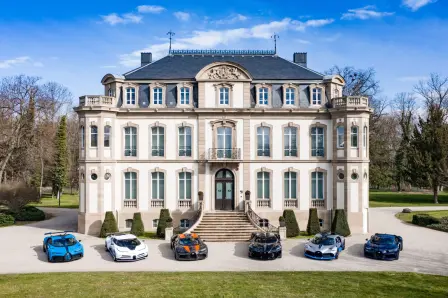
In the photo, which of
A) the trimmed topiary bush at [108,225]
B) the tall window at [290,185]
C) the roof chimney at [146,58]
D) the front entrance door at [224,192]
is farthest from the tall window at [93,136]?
the tall window at [290,185]

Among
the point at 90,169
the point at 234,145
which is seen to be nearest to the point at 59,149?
the point at 90,169

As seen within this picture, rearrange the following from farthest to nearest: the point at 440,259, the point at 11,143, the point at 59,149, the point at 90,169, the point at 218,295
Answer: the point at 59,149 → the point at 11,143 → the point at 90,169 → the point at 440,259 → the point at 218,295

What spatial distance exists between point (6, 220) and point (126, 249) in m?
18.6

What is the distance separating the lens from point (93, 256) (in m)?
23.0

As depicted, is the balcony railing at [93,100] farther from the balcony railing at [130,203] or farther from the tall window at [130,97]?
the balcony railing at [130,203]

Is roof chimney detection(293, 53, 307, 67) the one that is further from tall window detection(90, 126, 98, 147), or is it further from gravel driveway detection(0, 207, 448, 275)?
tall window detection(90, 126, 98, 147)

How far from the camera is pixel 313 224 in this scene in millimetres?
29281

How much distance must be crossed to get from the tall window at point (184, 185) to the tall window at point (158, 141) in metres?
2.45

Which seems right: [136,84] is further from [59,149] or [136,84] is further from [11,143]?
[59,149]

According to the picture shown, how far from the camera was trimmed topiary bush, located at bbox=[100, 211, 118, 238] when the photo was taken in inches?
1121

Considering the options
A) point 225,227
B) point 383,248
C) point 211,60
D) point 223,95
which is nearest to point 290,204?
point 225,227

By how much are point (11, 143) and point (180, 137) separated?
1070 inches

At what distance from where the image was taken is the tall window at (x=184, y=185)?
31.4 m

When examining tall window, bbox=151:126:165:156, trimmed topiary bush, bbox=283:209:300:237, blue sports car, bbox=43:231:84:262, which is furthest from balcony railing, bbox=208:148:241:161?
blue sports car, bbox=43:231:84:262
